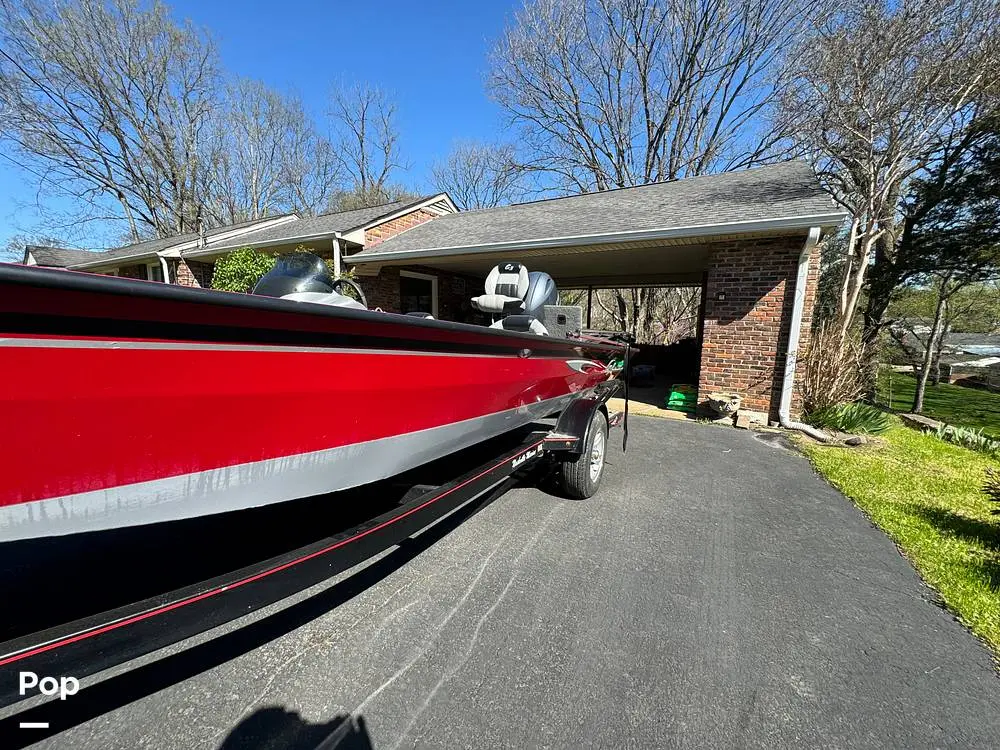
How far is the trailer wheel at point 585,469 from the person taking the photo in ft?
11.3

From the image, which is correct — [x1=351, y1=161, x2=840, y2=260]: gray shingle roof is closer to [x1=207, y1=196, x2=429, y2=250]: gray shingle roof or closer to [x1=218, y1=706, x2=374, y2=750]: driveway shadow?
[x1=207, y1=196, x2=429, y2=250]: gray shingle roof

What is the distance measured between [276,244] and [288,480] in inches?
433

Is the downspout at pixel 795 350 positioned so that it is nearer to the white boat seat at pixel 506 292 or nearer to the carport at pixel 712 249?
the carport at pixel 712 249

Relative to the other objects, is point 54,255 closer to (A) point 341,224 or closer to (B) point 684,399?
(A) point 341,224

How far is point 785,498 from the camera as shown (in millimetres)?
3857

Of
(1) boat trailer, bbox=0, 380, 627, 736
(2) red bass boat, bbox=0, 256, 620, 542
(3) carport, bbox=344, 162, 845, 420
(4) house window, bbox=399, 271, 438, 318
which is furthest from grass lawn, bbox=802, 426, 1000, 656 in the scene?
(4) house window, bbox=399, 271, 438, 318

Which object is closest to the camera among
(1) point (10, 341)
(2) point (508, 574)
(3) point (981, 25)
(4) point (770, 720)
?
(1) point (10, 341)

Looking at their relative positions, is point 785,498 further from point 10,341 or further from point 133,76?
point 133,76

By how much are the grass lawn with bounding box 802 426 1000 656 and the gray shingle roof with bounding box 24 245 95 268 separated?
3392 cm

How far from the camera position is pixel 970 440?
6125 mm

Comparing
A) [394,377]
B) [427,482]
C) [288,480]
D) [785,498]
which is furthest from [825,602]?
[288,480]

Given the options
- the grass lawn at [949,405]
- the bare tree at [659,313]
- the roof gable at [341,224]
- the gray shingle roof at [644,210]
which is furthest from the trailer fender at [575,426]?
the bare tree at [659,313]

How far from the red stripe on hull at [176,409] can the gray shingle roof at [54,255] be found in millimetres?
32126

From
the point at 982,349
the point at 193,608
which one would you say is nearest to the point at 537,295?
the point at 193,608
